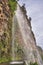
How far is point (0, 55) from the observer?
20203 mm

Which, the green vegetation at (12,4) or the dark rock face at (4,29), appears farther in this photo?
the green vegetation at (12,4)

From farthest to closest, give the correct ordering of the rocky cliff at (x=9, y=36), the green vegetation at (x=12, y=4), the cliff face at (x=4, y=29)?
the green vegetation at (x=12, y=4), the rocky cliff at (x=9, y=36), the cliff face at (x=4, y=29)

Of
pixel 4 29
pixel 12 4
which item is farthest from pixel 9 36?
pixel 12 4

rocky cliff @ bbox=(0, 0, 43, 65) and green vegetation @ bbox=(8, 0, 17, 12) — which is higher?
green vegetation @ bbox=(8, 0, 17, 12)

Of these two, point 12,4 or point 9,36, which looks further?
point 12,4

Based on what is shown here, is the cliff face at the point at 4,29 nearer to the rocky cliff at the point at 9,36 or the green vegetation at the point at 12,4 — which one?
the rocky cliff at the point at 9,36

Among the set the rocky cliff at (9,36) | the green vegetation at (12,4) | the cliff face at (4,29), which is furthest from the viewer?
the green vegetation at (12,4)

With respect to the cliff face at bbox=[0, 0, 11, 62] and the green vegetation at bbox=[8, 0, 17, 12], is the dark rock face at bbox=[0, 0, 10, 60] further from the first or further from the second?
the green vegetation at bbox=[8, 0, 17, 12]

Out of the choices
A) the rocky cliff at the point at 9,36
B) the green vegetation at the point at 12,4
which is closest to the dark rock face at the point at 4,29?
the rocky cliff at the point at 9,36

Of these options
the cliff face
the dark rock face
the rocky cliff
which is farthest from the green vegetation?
the dark rock face

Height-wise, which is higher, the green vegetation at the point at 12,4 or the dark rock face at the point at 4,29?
the green vegetation at the point at 12,4

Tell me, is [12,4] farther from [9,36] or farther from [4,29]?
[4,29]

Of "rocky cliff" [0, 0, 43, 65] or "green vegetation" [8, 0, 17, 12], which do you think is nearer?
"rocky cliff" [0, 0, 43, 65]

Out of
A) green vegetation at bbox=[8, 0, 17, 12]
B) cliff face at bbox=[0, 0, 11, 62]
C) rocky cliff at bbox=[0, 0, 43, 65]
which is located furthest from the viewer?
green vegetation at bbox=[8, 0, 17, 12]
